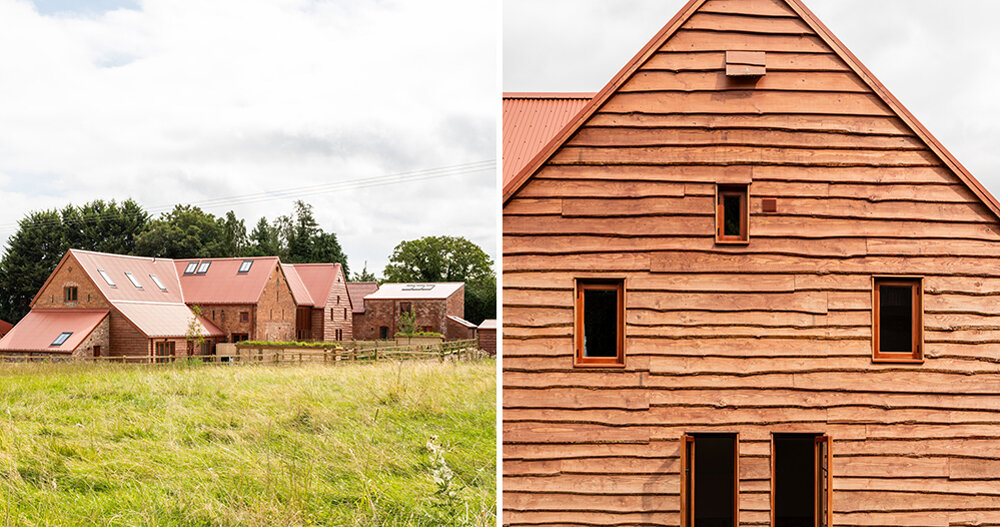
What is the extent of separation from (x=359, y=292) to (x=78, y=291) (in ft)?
64.4

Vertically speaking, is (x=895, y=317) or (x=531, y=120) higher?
(x=531, y=120)

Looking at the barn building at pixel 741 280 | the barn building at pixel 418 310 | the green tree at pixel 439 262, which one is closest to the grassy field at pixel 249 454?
the barn building at pixel 741 280

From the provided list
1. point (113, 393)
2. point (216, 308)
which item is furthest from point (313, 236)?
point (113, 393)

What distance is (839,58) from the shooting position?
6.06m

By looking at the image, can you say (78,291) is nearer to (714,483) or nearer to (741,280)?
(714,483)

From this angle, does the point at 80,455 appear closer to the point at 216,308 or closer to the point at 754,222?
the point at 754,222

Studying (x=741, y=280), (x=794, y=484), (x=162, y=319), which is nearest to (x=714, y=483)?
(x=794, y=484)

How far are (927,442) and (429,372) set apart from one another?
862 centimetres

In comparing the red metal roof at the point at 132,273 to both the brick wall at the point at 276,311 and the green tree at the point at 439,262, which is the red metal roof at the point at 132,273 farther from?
the green tree at the point at 439,262

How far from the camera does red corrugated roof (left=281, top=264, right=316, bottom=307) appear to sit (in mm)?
42312

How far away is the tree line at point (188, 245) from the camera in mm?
34062

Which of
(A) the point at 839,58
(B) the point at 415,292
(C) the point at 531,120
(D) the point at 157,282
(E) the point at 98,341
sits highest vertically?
(A) the point at 839,58

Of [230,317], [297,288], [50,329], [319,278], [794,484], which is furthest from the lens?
[319,278]

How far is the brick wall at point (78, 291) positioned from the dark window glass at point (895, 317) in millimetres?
35614
